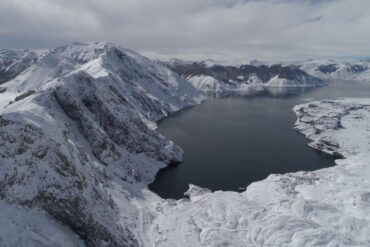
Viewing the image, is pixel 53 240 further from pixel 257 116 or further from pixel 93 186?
pixel 257 116

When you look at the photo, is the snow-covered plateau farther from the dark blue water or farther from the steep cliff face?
the dark blue water

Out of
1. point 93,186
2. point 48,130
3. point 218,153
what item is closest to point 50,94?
point 48,130

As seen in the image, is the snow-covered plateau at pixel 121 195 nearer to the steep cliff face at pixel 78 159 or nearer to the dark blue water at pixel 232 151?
the steep cliff face at pixel 78 159

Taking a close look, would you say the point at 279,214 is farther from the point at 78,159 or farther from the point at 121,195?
the point at 78,159

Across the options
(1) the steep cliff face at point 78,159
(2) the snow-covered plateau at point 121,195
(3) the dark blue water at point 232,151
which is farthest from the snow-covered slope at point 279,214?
(1) the steep cliff face at point 78,159

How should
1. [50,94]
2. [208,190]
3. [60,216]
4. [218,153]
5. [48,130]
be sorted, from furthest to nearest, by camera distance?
[218,153] → [50,94] → [208,190] → [48,130] → [60,216]

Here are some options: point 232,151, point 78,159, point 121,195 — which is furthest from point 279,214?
point 232,151

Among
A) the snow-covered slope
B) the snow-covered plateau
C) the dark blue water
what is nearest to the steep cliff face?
the snow-covered plateau
